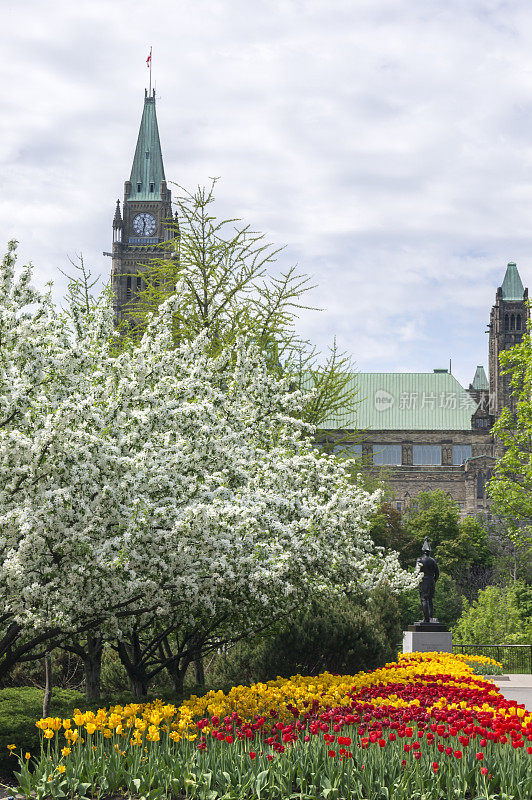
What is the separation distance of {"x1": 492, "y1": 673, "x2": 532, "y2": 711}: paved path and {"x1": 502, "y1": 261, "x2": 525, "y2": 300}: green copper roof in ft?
299

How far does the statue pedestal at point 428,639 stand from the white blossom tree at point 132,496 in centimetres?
1338

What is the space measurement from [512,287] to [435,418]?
19.2 metres

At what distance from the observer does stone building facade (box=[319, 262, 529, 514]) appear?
11225 cm

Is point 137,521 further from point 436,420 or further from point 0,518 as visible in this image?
point 436,420

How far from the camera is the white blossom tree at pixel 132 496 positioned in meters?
9.80

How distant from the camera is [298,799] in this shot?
653 cm

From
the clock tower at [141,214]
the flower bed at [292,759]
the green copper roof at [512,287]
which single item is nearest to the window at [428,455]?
the green copper roof at [512,287]

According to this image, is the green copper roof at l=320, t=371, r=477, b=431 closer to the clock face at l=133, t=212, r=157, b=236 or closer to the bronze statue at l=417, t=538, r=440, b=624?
the clock face at l=133, t=212, r=157, b=236

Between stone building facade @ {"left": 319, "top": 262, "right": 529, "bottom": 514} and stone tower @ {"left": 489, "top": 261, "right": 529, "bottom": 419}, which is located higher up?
stone tower @ {"left": 489, "top": 261, "right": 529, "bottom": 419}

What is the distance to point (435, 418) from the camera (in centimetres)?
11356

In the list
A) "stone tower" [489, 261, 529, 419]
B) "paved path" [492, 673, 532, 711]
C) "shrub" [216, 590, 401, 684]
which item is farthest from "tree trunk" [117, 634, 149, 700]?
"stone tower" [489, 261, 529, 419]

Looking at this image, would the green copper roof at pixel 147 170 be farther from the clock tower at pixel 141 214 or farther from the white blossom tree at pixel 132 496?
the white blossom tree at pixel 132 496

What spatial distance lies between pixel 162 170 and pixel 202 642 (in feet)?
349
